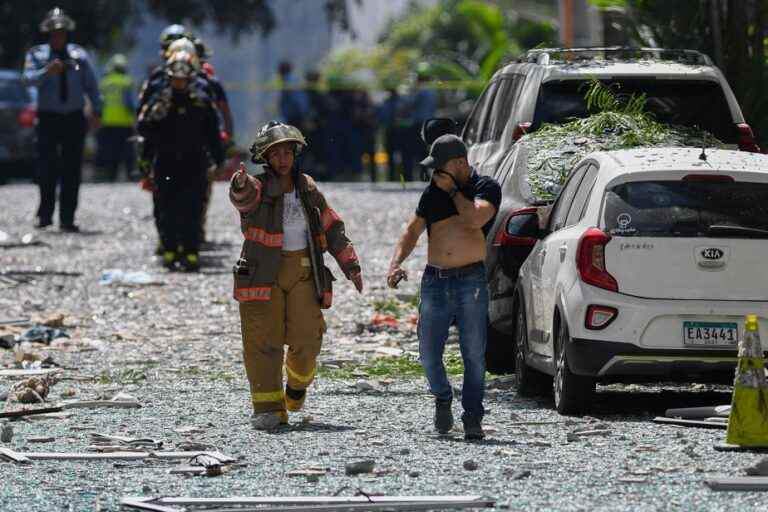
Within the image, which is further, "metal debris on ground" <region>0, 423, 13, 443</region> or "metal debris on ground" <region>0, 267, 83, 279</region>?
"metal debris on ground" <region>0, 267, 83, 279</region>

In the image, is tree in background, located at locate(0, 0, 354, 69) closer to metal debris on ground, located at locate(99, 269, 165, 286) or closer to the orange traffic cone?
metal debris on ground, located at locate(99, 269, 165, 286)

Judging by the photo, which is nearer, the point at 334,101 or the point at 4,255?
the point at 4,255

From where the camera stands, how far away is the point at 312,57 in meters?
79.6

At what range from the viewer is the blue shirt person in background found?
23219 mm

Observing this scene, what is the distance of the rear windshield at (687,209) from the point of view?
10.8 metres

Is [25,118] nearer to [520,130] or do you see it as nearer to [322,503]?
A: [520,130]

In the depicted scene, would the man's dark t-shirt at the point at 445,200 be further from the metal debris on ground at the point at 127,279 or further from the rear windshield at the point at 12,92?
the rear windshield at the point at 12,92

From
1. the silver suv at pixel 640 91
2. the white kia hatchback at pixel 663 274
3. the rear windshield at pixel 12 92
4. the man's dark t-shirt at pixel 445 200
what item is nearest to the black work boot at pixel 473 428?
the white kia hatchback at pixel 663 274

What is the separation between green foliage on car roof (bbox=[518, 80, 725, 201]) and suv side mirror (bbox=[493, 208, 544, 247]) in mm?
243

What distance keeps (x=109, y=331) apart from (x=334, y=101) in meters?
20.4

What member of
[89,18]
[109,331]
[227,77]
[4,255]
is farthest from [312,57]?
[109,331]

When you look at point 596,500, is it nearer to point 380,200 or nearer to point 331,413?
point 331,413

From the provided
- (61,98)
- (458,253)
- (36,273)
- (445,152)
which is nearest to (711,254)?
(458,253)

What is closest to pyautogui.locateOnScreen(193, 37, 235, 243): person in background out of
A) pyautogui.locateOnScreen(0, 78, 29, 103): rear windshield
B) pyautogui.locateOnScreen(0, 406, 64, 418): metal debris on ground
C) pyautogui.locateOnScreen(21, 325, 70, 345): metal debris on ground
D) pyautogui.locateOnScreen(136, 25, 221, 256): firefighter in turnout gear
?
pyautogui.locateOnScreen(136, 25, 221, 256): firefighter in turnout gear
